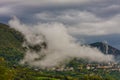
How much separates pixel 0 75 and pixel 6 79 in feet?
16.3

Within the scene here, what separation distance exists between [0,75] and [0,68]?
346 cm

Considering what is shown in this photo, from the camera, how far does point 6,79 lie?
483 ft

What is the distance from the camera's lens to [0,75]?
143250mm

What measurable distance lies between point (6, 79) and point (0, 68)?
6.00m

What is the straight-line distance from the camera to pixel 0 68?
145125mm
